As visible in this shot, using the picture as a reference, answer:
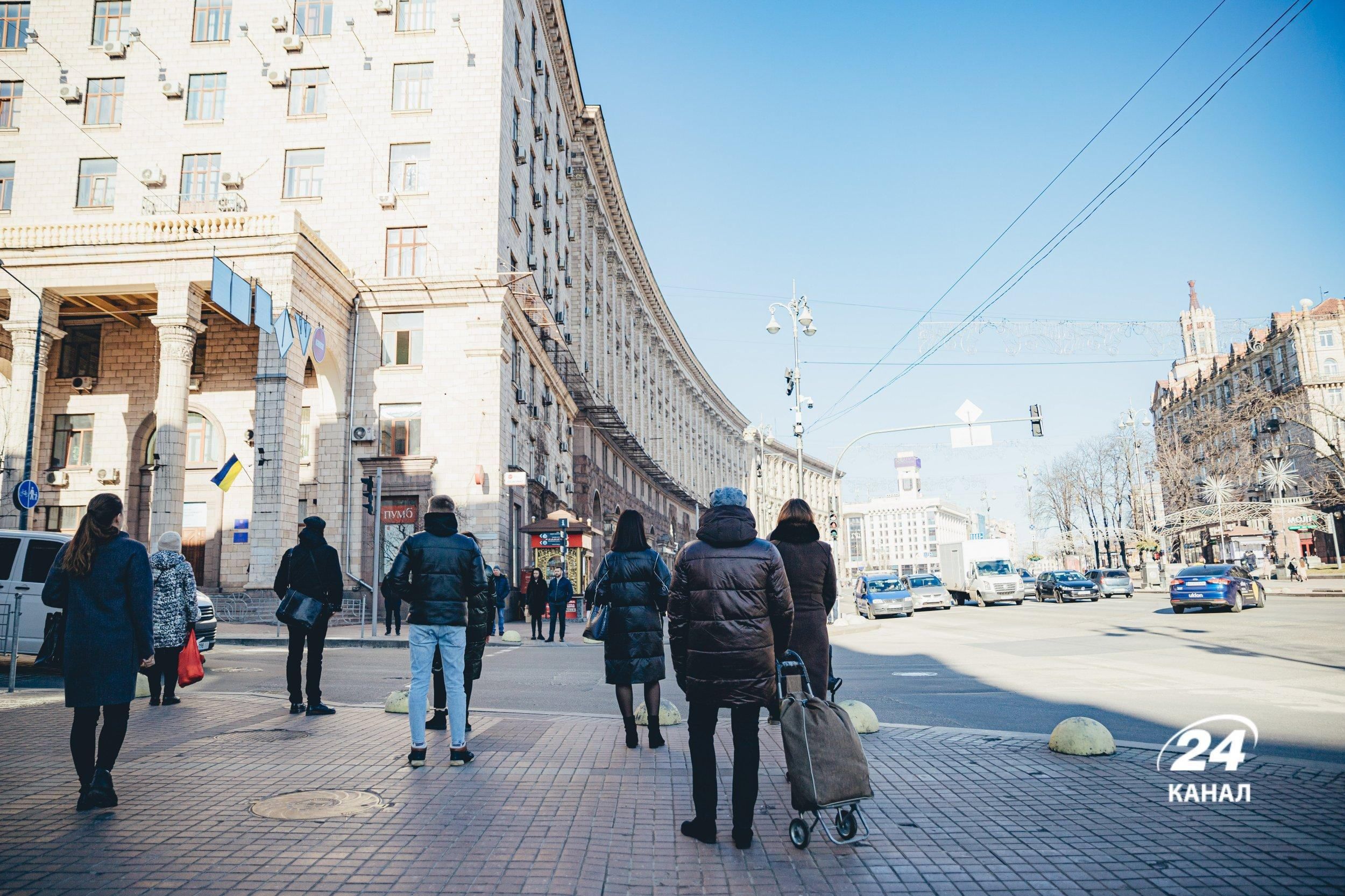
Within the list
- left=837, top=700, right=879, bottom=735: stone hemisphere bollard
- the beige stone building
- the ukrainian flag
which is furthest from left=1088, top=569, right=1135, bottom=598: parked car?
left=837, top=700, right=879, bottom=735: stone hemisphere bollard

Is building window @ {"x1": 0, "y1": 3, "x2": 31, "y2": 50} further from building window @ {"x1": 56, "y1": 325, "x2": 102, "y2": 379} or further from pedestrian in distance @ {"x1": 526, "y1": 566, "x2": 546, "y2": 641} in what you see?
pedestrian in distance @ {"x1": 526, "y1": 566, "x2": 546, "y2": 641}

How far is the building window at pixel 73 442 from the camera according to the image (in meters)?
30.6

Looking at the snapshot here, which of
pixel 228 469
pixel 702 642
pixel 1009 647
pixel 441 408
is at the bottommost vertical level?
pixel 1009 647

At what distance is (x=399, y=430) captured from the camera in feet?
98.5

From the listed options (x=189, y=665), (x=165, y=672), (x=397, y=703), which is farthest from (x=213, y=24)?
(x=397, y=703)

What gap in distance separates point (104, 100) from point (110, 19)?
3.32 meters

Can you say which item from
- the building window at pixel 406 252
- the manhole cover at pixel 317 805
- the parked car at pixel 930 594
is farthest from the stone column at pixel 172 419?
the parked car at pixel 930 594

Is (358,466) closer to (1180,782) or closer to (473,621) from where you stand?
(473,621)

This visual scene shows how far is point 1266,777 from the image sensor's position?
584cm

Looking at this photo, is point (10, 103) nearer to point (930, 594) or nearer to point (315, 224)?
point (315, 224)

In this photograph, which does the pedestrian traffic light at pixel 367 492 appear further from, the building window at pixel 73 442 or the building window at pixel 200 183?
the building window at pixel 200 183

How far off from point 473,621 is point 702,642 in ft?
10.2

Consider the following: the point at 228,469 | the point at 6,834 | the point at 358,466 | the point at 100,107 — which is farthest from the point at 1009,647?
the point at 100,107

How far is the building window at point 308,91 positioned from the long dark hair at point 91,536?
101 feet
